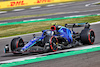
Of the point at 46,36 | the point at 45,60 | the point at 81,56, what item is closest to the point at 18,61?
the point at 45,60

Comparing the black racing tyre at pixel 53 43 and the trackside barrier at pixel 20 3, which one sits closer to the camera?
the black racing tyre at pixel 53 43

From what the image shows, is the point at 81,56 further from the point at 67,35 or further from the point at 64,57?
the point at 67,35

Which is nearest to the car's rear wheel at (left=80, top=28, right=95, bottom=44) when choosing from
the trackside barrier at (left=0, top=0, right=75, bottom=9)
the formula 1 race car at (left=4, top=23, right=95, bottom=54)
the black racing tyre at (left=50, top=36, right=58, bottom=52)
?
the formula 1 race car at (left=4, top=23, right=95, bottom=54)

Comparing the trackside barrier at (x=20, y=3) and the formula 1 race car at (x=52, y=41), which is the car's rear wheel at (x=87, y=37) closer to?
the formula 1 race car at (x=52, y=41)

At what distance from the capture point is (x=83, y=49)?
10.4 metres

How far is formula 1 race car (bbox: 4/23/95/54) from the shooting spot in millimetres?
9742

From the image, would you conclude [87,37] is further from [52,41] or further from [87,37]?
[52,41]

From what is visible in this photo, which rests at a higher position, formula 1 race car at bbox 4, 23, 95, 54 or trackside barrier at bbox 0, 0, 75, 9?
trackside barrier at bbox 0, 0, 75, 9

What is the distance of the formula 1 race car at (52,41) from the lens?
974cm

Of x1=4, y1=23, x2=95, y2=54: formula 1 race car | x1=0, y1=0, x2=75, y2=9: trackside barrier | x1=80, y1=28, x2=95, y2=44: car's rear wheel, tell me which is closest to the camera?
x1=4, y1=23, x2=95, y2=54: formula 1 race car

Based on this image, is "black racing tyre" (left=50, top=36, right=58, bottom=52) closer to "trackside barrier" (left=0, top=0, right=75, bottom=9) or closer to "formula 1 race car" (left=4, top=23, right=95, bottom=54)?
"formula 1 race car" (left=4, top=23, right=95, bottom=54)

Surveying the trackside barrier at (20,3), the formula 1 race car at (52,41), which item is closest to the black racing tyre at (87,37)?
the formula 1 race car at (52,41)

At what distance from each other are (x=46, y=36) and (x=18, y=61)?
187 centimetres

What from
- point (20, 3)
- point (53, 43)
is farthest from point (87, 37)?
point (20, 3)
